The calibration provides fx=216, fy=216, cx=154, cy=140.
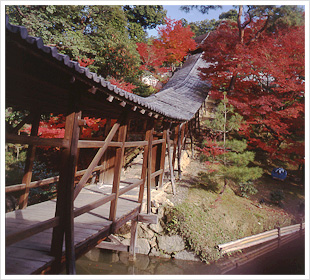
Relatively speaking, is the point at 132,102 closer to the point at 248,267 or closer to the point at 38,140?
the point at 38,140

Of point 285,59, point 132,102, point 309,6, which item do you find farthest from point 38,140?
point 285,59

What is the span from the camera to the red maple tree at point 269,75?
8.09 meters

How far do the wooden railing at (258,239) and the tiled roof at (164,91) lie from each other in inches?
164

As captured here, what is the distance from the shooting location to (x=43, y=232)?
347cm

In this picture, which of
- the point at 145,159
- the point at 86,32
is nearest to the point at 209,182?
the point at 145,159

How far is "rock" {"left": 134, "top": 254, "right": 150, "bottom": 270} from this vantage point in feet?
20.4

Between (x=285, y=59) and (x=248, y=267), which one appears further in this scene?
(x=285, y=59)

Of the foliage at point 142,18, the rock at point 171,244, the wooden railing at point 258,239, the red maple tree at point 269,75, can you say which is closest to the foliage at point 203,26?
the foliage at point 142,18

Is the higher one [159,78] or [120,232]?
[159,78]

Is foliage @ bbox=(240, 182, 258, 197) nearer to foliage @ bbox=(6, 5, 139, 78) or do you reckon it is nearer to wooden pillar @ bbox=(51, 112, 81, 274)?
wooden pillar @ bbox=(51, 112, 81, 274)

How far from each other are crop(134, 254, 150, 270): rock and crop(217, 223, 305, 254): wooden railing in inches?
85.6

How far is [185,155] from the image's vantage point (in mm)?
10969

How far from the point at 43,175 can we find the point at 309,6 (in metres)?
10.0

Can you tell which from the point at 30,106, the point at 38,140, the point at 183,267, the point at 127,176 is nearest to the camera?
the point at 38,140
